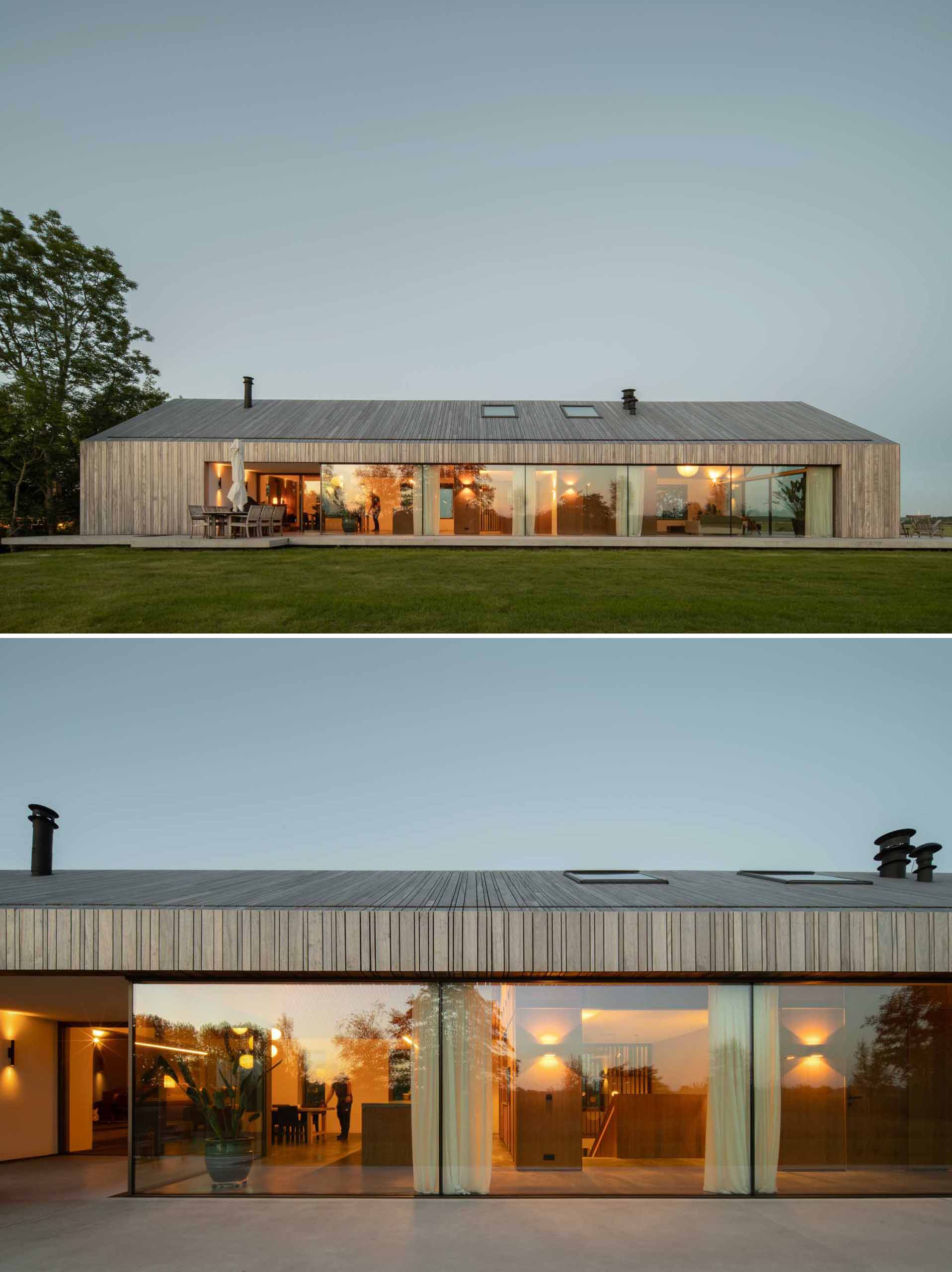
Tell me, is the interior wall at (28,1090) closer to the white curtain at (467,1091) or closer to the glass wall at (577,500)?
the white curtain at (467,1091)

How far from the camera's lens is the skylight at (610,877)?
9078 mm

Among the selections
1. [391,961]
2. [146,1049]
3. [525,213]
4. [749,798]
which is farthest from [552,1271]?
[525,213]

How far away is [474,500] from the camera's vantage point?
19203 millimetres

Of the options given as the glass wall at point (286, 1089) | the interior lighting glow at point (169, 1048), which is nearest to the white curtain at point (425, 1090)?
the glass wall at point (286, 1089)

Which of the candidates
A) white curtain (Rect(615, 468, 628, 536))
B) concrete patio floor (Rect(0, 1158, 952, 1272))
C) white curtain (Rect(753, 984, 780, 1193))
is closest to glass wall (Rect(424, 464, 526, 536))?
white curtain (Rect(615, 468, 628, 536))

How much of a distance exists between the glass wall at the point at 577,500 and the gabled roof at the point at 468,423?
3.01ft

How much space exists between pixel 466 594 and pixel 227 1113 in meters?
6.02

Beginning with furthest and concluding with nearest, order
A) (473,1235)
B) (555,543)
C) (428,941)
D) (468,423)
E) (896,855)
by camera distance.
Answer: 1. (468,423)
2. (555,543)
3. (896,855)
4. (428,941)
5. (473,1235)

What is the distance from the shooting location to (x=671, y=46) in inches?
728

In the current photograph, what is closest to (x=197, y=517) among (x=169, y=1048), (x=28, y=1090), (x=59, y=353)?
(x=28, y=1090)

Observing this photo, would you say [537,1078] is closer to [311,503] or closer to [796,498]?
[311,503]

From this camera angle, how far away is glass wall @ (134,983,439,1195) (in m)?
6.68

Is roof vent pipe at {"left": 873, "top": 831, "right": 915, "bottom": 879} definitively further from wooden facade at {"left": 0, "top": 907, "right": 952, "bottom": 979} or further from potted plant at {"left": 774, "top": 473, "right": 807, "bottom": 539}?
potted plant at {"left": 774, "top": 473, "right": 807, "bottom": 539}

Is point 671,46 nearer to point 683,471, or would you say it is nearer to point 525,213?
point 525,213
